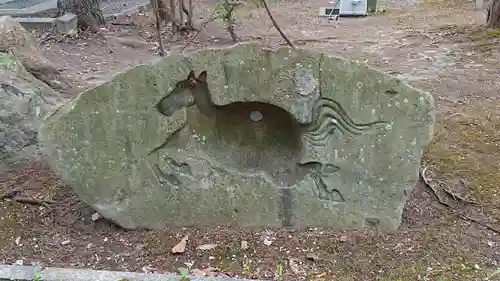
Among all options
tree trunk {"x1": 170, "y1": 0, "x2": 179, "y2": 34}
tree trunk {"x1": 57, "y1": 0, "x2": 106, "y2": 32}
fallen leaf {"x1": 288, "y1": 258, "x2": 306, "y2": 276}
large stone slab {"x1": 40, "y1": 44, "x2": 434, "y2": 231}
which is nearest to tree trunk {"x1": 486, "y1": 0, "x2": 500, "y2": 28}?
tree trunk {"x1": 170, "y1": 0, "x2": 179, "y2": 34}

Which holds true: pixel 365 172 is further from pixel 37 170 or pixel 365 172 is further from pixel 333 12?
pixel 333 12

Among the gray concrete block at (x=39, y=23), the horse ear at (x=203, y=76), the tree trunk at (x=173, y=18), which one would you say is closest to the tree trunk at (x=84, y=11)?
the gray concrete block at (x=39, y=23)

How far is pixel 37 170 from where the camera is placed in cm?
348

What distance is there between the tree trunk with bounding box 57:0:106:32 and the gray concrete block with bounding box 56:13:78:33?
12 centimetres

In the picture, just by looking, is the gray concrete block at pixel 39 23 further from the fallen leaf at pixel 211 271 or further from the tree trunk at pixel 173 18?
the fallen leaf at pixel 211 271

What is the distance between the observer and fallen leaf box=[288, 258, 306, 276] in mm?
2529

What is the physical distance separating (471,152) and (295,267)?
1.63 metres

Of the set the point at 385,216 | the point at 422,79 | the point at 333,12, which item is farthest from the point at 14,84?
the point at 333,12

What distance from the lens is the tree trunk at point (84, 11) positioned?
26.4 feet

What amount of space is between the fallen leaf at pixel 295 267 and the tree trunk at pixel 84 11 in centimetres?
617

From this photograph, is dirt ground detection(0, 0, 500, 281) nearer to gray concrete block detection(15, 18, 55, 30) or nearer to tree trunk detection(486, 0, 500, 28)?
tree trunk detection(486, 0, 500, 28)

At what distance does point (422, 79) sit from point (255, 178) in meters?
3.17

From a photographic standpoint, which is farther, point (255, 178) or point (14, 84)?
point (14, 84)

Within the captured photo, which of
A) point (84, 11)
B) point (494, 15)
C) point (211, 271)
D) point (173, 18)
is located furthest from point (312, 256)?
point (84, 11)
